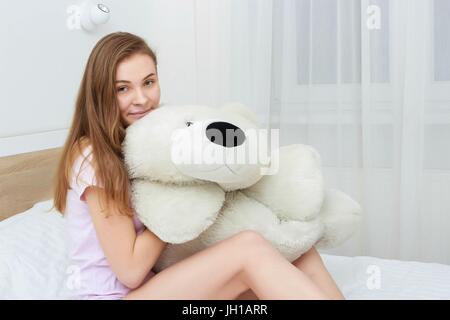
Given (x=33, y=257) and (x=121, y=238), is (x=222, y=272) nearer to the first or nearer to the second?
(x=121, y=238)

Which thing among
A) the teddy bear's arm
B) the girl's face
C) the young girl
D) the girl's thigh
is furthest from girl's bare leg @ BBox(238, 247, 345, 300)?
the girl's face

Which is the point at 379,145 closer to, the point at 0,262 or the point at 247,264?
the point at 247,264

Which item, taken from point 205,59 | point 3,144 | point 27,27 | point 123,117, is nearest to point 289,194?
point 123,117

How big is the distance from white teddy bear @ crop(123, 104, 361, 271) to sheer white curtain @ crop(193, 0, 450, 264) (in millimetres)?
750

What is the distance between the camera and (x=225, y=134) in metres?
0.91

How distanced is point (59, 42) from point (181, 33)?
0.63m

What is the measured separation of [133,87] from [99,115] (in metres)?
0.11

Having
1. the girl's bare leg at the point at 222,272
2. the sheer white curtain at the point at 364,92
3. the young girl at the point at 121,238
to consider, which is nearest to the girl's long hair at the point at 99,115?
the young girl at the point at 121,238

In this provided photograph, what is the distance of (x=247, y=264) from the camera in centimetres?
95

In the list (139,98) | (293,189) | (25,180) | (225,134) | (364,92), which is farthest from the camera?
(364,92)

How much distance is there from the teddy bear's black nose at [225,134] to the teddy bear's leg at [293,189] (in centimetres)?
17

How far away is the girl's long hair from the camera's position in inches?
40.2

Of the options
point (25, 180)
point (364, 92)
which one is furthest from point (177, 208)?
point (364, 92)

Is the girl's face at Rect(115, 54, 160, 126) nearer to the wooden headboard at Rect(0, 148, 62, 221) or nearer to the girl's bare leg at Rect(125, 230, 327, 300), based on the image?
the girl's bare leg at Rect(125, 230, 327, 300)
